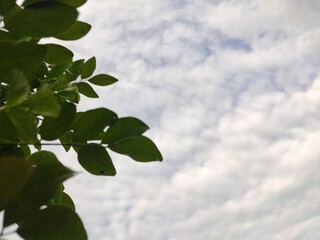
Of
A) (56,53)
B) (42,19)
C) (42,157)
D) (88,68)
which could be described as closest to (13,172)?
(42,19)

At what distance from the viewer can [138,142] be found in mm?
971

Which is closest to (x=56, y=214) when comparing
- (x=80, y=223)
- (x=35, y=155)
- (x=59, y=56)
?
(x=80, y=223)

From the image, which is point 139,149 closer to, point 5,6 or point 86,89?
point 5,6

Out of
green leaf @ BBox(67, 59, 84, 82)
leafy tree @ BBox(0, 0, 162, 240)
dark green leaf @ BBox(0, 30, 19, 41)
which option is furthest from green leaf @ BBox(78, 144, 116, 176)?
green leaf @ BBox(67, 59, 84, 82)

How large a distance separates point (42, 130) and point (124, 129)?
18 cm

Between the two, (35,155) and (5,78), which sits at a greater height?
(35,155)

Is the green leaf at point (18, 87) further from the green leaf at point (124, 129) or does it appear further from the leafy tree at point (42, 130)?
the green leaf at point (124, 129)

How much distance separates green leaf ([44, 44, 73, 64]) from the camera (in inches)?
47.1

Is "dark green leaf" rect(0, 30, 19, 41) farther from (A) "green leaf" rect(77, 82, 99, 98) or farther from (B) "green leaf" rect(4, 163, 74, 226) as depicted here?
(A) "green leaf" rect(77, 82, 99, 98)

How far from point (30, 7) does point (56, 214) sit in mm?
365

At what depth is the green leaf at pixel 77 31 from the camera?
112 centimetres

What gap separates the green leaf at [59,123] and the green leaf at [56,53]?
0.29 meters

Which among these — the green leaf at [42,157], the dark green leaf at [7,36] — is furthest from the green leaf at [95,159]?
the dark green leaf at [7,36]

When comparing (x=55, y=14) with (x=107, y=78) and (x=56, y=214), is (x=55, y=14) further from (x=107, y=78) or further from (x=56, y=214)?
(x=107, y=78)
